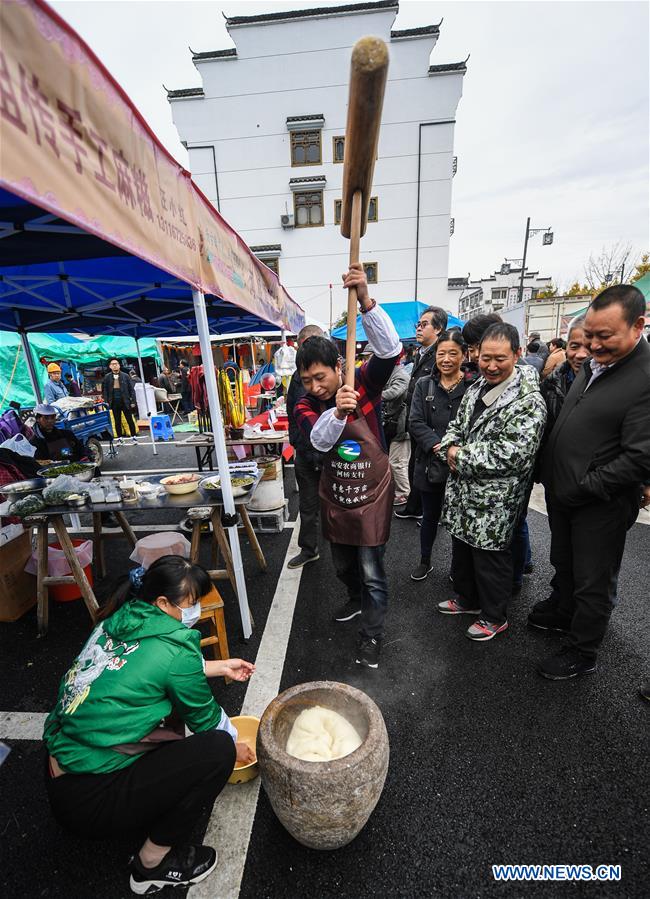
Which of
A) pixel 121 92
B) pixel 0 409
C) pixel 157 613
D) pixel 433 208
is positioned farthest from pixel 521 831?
pixel 433 208

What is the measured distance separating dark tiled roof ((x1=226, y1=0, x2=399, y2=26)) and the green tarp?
16825 mm

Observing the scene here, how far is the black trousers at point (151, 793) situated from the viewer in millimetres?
1544

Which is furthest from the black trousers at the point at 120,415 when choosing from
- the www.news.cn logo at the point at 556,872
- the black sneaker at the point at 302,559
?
the www.news.cn logo at the point at 556,872

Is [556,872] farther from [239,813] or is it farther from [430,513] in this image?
[430,513]

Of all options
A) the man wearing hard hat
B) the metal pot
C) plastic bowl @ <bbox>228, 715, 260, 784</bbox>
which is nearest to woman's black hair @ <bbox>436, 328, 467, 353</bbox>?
plastic bowl @ <bbox>228, 715, 260, 784</bbox>

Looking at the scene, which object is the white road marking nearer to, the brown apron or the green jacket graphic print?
the brown apron

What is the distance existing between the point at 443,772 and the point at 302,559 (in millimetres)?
2322

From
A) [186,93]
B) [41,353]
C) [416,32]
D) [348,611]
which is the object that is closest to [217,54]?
→ [186,93]

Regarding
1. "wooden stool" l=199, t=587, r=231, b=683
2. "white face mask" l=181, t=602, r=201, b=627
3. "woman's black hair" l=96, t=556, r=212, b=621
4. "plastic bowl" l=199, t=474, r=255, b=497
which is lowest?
"wooden stool" l=199, t=587, r=231, b=683

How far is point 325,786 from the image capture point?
1510 mm

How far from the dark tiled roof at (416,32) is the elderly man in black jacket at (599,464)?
1010 inches

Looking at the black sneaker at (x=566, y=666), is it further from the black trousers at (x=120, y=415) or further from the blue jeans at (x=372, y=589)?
the black trousers at (x=120, y=415)

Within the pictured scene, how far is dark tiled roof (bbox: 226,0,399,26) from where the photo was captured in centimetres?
1928

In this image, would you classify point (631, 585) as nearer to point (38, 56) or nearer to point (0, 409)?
point (38, 56)
